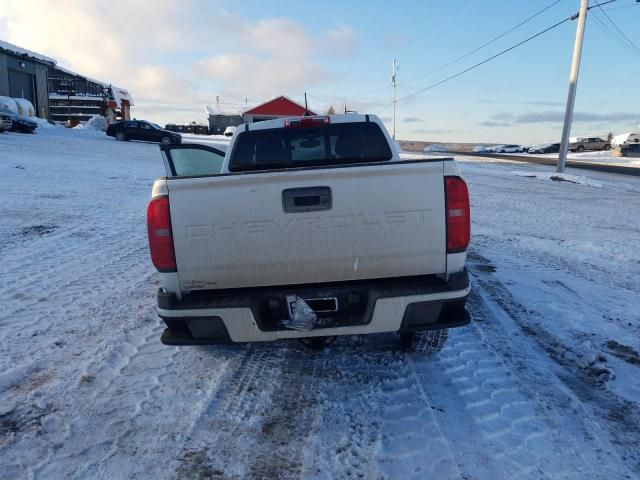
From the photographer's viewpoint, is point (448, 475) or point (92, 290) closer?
point (448, 475)

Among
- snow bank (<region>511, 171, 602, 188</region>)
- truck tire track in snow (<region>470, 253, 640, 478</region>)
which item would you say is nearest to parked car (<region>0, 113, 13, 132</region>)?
snow bank (<region>511, 171, 602, 188</region>)

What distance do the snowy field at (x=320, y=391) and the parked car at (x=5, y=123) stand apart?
21605 millimetres

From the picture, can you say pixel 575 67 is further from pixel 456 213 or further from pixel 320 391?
pixel 320 391

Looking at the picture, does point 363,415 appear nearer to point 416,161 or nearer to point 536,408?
point 536,408


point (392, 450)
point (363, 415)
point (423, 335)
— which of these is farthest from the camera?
point (423, 335)

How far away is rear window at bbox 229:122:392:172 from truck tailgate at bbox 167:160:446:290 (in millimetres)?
1494

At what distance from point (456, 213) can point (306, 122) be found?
1941mm

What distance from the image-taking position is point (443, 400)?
287 centimetres

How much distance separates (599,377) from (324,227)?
2.29 meters

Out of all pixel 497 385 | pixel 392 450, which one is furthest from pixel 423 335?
pixel 392 450

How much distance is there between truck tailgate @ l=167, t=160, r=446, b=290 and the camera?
2730mm

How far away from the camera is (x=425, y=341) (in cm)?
344

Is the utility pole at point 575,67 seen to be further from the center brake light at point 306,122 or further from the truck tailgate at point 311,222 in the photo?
the truck tailgate at point 311,222

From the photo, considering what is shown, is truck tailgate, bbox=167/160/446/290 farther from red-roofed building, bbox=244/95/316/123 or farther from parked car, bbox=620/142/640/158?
red-roofed building, bbox=244/95/316/123
